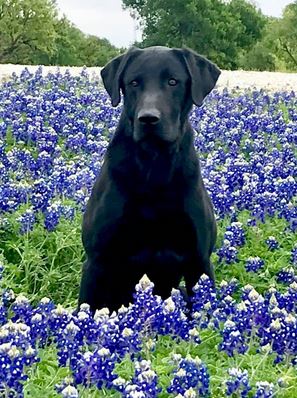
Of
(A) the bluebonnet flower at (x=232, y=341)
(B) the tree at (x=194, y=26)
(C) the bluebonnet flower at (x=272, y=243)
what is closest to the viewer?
(A) the bluebonnet flower at (x=232, y=341)

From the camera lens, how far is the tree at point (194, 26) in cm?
4484

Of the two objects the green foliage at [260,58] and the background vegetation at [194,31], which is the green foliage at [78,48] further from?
the green foliage at [260,58]

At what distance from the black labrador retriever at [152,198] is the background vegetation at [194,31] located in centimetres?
3843

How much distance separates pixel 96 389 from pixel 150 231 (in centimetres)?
152

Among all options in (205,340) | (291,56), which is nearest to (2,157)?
(205,340)

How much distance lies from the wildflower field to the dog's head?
773mm

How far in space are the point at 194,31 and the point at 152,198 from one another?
4208cm

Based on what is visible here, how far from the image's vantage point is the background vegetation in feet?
148

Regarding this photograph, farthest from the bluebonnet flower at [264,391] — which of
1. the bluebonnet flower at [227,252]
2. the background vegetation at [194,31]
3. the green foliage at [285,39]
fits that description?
the green foliage at [285,39]

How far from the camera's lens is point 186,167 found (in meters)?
4.37

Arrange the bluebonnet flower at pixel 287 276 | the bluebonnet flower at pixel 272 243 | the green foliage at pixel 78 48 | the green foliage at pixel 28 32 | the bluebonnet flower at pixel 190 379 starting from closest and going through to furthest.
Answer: the bluebonnet flower at pixel 190 379
the bluebonnet flower at pixel 287 276
the bluebonnet flower at pixel 272 243
the green foliage at pixel 28 32
the green foliage at pixel 78 48

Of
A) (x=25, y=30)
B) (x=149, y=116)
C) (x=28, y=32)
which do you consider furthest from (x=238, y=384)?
(x=28, y=32)

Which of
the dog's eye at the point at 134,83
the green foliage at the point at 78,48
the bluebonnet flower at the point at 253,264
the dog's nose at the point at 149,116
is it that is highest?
the dog's eye at the point at 134,83

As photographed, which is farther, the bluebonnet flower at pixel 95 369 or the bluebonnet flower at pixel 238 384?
the bluebonnet flower at pixel 238 384
